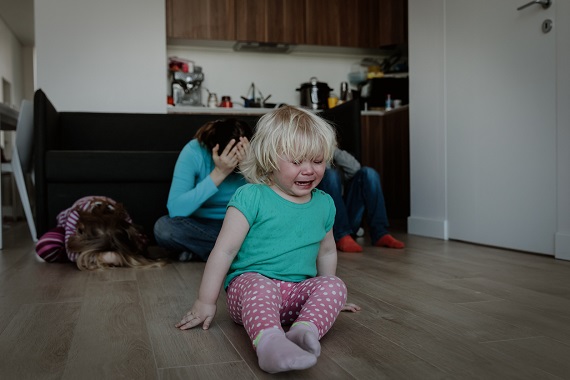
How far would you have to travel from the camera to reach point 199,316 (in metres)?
1.21

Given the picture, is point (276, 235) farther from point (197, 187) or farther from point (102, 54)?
point (102, 54)

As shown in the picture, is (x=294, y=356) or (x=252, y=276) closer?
(x=294, y=356)

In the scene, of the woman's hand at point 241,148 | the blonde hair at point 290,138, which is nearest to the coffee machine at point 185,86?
the woman's hand at point 241,148

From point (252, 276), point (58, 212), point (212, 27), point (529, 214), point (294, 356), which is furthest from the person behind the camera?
point (212, 27)

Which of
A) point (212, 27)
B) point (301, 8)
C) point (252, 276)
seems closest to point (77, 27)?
point (212, 27)

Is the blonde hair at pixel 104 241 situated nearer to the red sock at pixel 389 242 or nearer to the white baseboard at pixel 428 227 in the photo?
the red sock at pixel 389 242

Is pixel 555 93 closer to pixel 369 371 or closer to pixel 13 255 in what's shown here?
pixel 369 371

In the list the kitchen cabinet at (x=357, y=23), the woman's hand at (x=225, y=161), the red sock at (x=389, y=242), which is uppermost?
the kitchen cabinet at (x=357, y=23)

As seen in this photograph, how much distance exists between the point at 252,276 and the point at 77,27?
142 inches

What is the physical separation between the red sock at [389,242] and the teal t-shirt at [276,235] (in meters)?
1.57

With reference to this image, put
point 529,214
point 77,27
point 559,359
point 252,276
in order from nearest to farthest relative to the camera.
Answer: point 559,359, point 252,276, point 529,214, point 77,27

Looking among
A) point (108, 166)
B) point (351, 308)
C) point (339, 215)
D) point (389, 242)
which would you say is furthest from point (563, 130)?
point (108, 166)

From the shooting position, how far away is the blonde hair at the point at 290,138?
1175 mm

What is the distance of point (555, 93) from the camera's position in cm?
237
